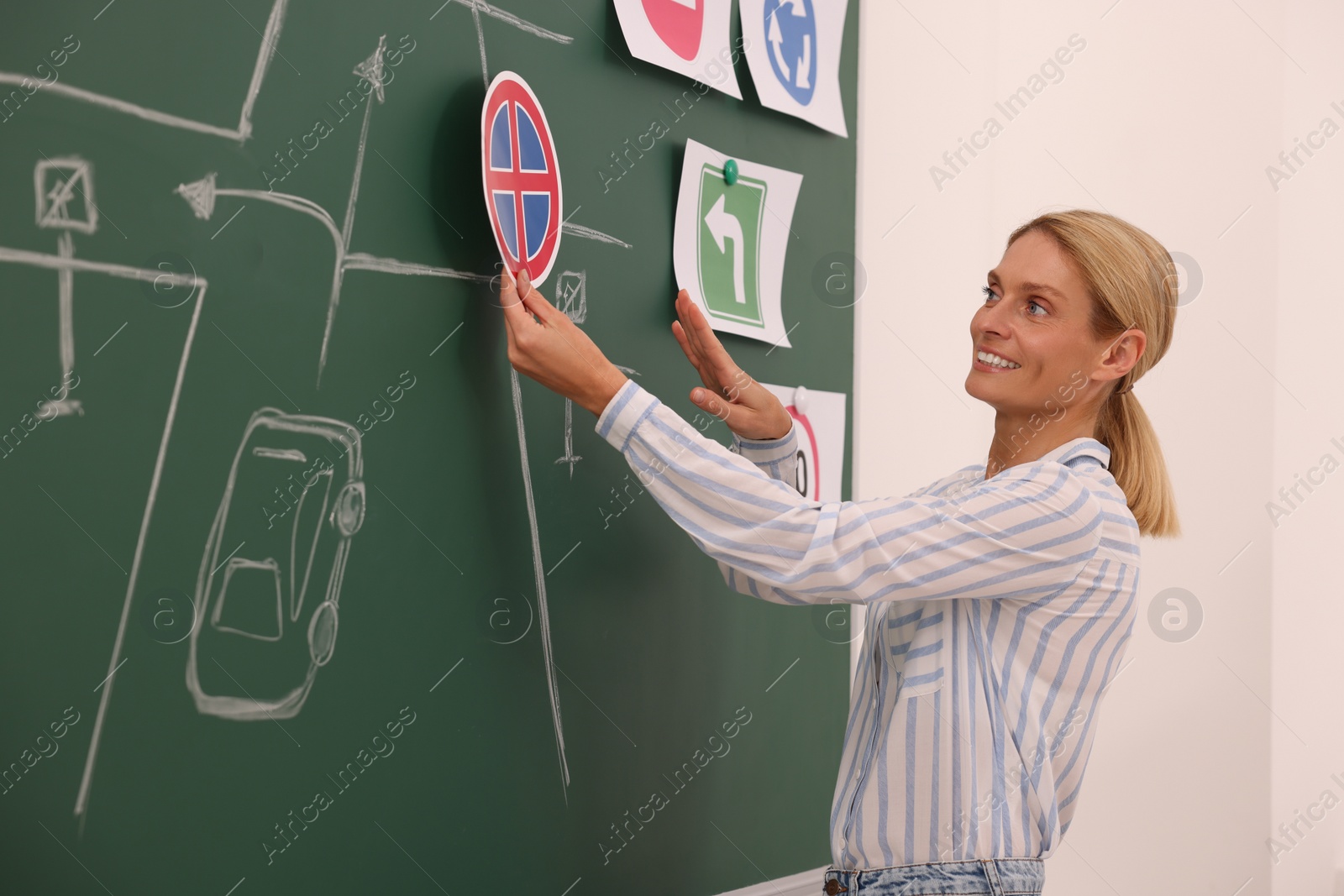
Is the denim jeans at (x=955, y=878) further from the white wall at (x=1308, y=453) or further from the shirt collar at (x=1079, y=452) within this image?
the white wall at (x=1308, y=453)

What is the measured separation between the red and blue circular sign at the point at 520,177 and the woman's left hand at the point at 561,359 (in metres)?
0.09

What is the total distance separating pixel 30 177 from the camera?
0.80m

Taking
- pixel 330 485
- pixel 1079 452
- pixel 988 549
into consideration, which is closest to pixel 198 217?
pixel 330 485

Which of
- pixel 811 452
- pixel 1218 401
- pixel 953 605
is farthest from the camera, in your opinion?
pixel 1218 401

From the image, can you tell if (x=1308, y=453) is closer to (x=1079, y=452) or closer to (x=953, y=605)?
(x=1079, y=452)

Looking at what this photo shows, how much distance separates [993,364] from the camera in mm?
1136

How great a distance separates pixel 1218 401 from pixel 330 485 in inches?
73.9

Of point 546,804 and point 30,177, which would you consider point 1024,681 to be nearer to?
point 546,804

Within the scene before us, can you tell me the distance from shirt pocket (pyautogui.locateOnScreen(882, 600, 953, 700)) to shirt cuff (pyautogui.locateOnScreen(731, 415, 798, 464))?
24cm

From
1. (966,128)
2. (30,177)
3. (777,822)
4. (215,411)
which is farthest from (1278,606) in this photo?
(30,177)

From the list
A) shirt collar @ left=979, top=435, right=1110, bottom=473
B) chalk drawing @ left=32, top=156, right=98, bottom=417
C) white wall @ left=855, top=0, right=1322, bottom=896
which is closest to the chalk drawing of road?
chalk drawing @ left=32, top=156, right=98, bottom=417

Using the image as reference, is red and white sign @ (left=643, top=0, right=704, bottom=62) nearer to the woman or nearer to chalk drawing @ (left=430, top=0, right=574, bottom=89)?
chalk drawing @ (left=430, top=0, right=574, bottom=89)

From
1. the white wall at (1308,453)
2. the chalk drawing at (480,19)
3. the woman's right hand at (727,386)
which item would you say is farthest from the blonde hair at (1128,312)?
the white wall at (1308,453)

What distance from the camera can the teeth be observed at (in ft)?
3.68
